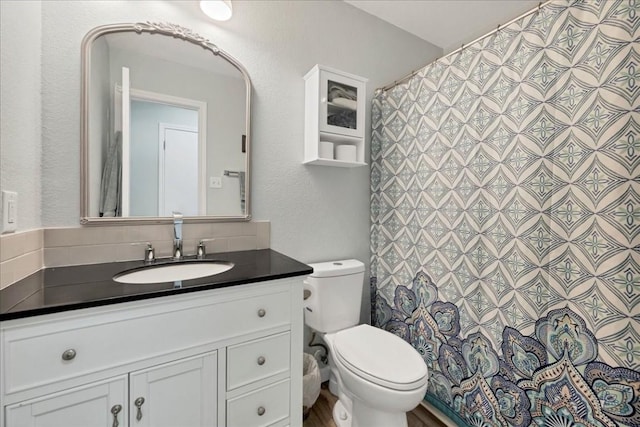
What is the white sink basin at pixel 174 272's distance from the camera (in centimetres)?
106

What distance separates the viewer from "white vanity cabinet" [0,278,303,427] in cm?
68

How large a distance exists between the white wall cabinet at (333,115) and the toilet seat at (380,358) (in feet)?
3.25

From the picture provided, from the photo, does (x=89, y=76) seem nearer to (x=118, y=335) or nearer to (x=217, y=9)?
(x=217, y=9)

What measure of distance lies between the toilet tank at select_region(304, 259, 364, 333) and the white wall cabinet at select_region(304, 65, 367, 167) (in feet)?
2.13

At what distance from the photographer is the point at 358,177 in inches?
73.6

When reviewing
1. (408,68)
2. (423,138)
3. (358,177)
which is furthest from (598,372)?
(408,68)

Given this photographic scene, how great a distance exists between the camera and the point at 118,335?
2.54 ft

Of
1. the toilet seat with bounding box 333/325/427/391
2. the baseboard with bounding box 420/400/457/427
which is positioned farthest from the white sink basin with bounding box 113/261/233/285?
the baseboard with bounding box 420/400/457/427

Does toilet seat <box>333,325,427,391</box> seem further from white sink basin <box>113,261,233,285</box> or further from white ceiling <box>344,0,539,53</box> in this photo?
white ceiling <box>344,0,539,53</box>

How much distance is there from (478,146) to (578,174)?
41 cm

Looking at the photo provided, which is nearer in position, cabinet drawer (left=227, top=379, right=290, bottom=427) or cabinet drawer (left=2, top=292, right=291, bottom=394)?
cabinet drawer (left=2, top=292, right=291, bottom=394)

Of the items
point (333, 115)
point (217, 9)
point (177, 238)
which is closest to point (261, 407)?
point (177, 238)

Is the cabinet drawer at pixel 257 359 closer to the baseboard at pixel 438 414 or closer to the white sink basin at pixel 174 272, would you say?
the white sink basin at pixel 174 272

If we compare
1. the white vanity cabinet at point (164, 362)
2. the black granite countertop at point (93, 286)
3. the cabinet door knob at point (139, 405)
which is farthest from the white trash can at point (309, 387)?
the cabinet door knob at point (139, 405)
